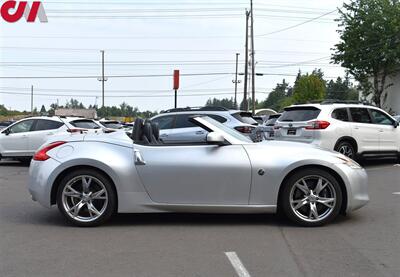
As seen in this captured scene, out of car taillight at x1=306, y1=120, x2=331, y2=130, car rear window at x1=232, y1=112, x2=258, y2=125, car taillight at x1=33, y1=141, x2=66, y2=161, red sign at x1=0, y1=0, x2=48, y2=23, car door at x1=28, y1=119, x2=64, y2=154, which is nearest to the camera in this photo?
car taillight at x1=33, y1=141, x2=66, y2=161

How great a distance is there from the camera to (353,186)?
623 centimetres

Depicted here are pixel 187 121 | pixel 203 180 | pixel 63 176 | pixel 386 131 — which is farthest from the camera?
pixel 386 131

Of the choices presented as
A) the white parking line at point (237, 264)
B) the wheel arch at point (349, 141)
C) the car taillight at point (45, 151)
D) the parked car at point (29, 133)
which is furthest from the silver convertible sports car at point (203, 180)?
the parked car at point (29, 133)

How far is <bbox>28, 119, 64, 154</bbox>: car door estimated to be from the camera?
14508 mm

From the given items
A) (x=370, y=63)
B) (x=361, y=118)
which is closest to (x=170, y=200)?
(x=361, y=118)

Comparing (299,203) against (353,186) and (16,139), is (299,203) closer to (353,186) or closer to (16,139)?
(353,186)

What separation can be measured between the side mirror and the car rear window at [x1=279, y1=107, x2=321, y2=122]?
6.62 meters

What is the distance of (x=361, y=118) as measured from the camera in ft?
42.4

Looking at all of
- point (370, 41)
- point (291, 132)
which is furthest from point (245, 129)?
point (370, 41)

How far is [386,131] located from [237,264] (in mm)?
9629

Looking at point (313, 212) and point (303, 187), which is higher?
point (303, 187)

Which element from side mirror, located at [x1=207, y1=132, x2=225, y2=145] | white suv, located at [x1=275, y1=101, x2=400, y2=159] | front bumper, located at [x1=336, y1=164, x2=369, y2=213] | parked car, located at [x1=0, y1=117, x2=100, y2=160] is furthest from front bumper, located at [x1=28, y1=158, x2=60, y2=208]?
parked car, located at [x1=0, y1=117, x2=100, y2=160]

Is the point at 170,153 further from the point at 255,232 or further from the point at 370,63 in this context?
the point at 370,63

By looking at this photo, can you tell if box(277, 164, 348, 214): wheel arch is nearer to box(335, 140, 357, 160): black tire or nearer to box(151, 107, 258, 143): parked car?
box(151, 107, 258, 143): parked car
